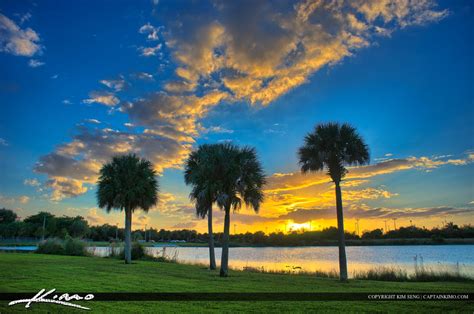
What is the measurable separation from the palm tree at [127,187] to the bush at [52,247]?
16426 mm

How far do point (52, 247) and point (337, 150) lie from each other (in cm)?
4169

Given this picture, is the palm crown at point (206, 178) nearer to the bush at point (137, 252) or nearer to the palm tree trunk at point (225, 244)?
the palm tree trunk at point (225, 244)

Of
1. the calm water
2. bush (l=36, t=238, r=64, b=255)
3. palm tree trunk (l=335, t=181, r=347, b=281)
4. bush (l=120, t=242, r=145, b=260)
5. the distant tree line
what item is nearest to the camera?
palm tree trunk (l=335, t=181, r=347, b=281)

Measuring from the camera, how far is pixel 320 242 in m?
146

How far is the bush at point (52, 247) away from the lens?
46719 millimetres

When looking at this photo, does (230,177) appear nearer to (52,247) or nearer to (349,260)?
(349,260)

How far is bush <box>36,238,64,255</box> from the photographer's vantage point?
46.7m

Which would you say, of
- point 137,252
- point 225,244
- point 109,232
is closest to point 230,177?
point 225,244

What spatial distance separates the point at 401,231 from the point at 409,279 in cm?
10794

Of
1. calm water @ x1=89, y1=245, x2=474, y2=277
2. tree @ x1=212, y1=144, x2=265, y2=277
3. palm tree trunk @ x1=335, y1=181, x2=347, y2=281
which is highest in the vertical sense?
tree @ x1=212, y1=144, x2=265, y2=277

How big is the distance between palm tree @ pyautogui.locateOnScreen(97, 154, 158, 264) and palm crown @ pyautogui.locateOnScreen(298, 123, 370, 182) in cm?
1947
